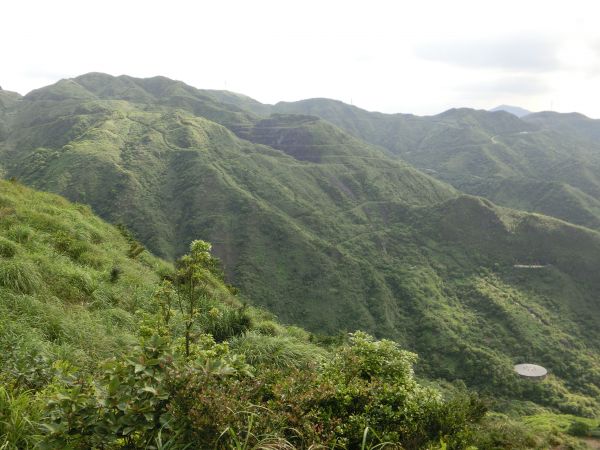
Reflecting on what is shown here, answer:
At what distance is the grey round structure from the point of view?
63125mm

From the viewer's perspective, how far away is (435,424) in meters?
5.16

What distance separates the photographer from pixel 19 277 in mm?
9695

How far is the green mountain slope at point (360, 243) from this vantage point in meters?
73.2

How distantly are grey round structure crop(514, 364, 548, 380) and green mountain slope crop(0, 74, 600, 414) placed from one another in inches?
78.0

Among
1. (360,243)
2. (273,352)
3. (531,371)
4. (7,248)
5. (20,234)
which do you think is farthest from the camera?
(360,243)

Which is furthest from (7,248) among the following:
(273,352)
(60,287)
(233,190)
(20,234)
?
(233,190)

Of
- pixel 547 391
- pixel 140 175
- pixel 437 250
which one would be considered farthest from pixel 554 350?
pixel 140 175

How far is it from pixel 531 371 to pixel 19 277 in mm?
74646

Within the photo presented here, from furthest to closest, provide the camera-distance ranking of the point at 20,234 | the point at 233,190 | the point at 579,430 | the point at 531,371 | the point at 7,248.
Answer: the point at 233,190, the point at 531,371, the point at 579,430, the point at 20,234, the point at 7,248

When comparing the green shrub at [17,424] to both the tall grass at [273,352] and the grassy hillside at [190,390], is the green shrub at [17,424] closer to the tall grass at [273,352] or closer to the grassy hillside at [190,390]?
the grassy hillside at [190,390]

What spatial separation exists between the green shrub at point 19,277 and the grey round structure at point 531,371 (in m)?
72.2

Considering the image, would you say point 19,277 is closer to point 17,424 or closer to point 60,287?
point 60,287

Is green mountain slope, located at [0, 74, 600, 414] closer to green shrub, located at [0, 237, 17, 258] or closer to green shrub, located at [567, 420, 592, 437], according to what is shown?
green shrub, located at [567, 420, 592, 437]

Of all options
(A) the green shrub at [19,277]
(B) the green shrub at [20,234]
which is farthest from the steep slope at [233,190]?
(A) the green shrub at [19,277]
